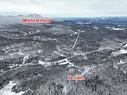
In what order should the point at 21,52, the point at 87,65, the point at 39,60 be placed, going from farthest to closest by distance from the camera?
the point at 21,52
the point at 39,60
the point at 87,65

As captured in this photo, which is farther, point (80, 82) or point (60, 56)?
point (60, 56)

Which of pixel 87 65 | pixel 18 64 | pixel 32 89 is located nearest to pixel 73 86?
pixel 32 89

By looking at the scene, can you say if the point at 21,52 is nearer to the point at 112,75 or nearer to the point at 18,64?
the point at 18,64

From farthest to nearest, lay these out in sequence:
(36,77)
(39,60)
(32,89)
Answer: (39,60)
(36,77)
(32,89)

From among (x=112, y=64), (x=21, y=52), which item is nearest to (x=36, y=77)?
(x=112, y=64)

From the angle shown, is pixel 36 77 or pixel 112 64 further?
pixel 112 64

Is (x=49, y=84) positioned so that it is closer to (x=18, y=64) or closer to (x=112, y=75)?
(x=112, y=75)

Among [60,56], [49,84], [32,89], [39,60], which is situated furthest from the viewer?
[60,56]

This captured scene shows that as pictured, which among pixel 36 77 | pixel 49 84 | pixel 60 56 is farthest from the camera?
pixel 60 56
